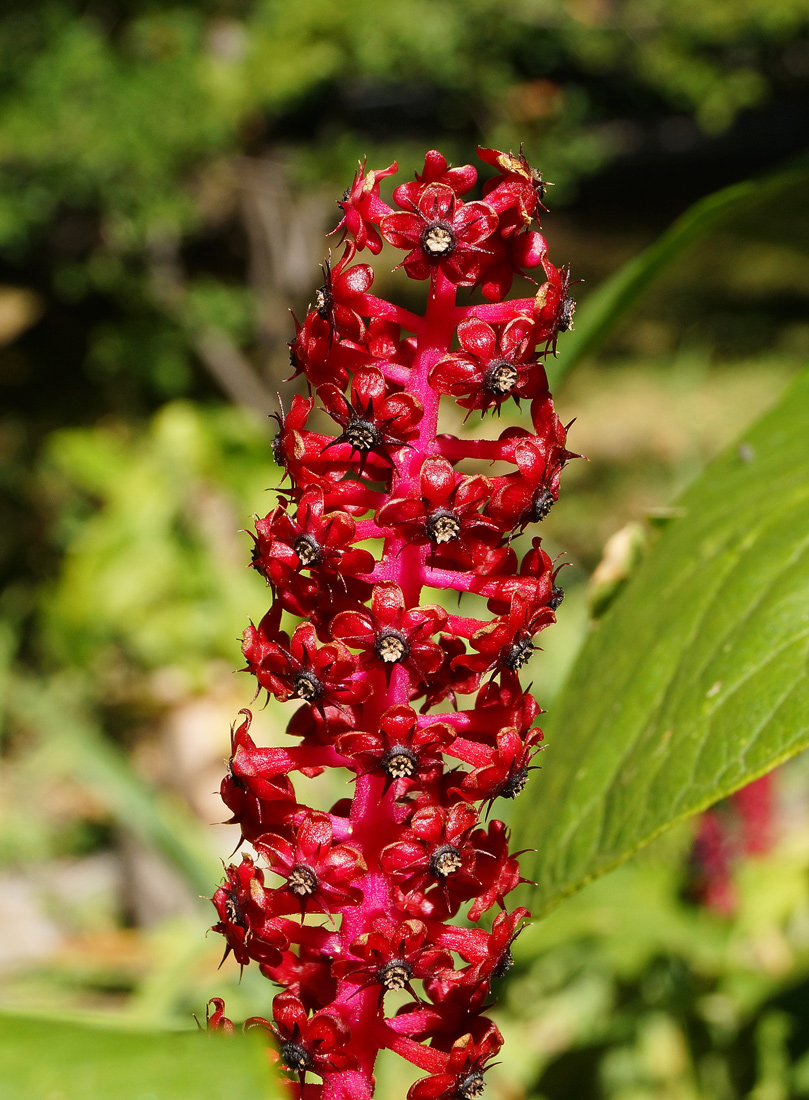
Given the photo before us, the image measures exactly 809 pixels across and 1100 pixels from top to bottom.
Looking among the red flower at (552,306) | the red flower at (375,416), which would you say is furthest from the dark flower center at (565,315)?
the red flower at (375,416)

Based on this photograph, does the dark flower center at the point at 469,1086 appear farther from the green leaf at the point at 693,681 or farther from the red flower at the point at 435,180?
the red flower at the point at 435,180

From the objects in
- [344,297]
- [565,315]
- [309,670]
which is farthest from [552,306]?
[309,670]

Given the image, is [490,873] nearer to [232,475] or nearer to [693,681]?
[693,681]

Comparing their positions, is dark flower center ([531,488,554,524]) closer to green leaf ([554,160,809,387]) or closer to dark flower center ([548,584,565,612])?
dark flower center ([548,584,565,612])

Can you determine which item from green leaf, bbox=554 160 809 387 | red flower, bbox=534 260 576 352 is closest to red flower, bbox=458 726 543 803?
red flower, bbox=534 260 576 352

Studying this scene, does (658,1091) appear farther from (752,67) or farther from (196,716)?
(752,67)

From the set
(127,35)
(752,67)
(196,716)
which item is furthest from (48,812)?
(752,67)
